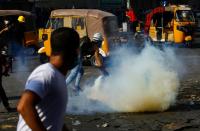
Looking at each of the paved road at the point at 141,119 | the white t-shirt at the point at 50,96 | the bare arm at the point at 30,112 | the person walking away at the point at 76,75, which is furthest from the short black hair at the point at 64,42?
the person walking away at the point at 76,75

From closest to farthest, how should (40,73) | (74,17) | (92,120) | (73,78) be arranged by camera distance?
(40,73), (92,120), (73,78), (74,17)

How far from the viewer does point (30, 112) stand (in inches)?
125

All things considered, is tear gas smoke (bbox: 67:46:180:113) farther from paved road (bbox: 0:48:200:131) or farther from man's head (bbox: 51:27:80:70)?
man's head (bbox: 51:27:80:70)

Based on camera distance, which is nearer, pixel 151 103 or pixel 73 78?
pixel 151 103

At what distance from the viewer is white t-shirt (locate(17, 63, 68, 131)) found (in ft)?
10.8

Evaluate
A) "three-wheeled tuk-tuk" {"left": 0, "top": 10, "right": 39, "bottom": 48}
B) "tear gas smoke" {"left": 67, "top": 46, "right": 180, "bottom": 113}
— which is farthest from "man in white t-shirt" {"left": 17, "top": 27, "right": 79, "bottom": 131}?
"three-wheeled tuk-tuk" {"left": 0, "top": 10, "right": 39, "bottom": 48}

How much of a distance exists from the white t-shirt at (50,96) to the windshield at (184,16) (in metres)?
24.8

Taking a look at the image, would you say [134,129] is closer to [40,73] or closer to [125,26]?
[40,73]

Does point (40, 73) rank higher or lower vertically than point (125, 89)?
higher

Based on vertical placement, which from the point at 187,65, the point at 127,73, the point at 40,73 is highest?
the point at 40,73

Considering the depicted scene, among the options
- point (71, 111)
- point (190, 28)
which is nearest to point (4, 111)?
point (71, 111)

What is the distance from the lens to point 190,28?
2759cm

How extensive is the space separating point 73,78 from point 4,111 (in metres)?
2.22

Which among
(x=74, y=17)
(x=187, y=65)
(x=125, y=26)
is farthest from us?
(x=125, y=26)
